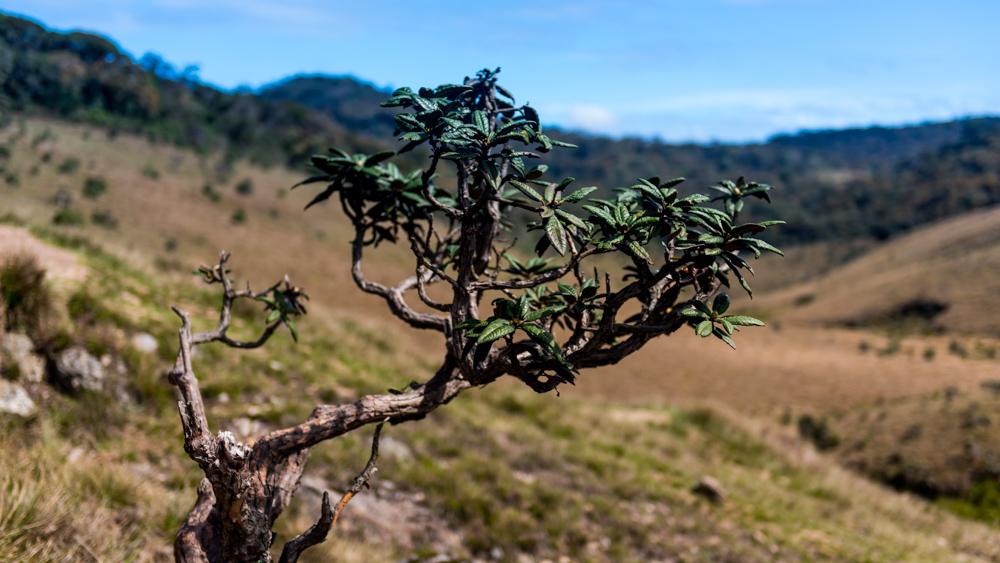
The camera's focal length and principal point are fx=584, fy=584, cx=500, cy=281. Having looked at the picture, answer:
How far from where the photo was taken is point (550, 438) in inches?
330

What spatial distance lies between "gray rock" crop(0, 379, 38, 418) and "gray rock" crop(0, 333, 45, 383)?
0.19m

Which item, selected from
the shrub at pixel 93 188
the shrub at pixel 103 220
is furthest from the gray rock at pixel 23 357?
the shrub at pixel 93 188

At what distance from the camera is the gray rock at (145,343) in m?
5.69

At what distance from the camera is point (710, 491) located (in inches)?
281

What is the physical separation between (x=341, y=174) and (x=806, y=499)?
808cm

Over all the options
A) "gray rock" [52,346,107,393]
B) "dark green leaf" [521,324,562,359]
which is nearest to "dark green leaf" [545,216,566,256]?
"dark green leaf" [521,324,562,359]

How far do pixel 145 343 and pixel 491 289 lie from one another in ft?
16.6

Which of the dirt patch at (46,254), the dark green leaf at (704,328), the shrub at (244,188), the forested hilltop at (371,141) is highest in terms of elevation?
the forested hilltop at (371,141)

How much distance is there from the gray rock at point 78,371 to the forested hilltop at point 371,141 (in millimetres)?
2626

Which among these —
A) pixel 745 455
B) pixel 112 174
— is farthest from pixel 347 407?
pixel 112 174

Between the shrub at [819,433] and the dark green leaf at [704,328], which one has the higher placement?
the dark green leaf at [704,328]

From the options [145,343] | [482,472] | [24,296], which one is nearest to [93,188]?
[145,343]

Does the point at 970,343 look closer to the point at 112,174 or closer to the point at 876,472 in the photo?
the point at 876,472

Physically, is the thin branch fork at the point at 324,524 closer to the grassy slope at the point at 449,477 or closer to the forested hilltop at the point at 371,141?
the grassy slope at the point at 449,477
